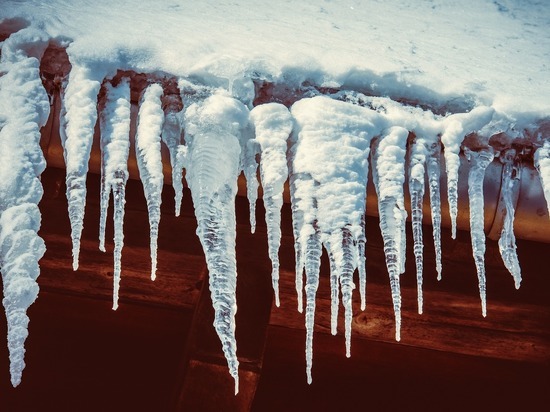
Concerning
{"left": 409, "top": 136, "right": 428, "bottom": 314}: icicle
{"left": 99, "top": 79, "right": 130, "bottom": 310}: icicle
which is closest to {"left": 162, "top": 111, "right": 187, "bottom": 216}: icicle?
{"left": 99, "top": 79, "right": 130, "bottom": 310}: icicle

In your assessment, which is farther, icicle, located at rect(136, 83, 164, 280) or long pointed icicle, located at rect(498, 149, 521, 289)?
long pointed icicle, located at rect(498, 149, 521, 289)

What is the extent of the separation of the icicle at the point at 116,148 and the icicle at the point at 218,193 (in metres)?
0.18

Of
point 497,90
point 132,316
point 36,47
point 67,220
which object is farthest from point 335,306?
point 132,316

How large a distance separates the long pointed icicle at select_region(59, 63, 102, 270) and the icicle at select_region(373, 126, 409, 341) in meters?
0.82

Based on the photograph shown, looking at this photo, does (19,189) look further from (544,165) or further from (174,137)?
(544,165)

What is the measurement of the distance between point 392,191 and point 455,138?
255 millimetres

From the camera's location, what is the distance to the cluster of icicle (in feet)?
4.53

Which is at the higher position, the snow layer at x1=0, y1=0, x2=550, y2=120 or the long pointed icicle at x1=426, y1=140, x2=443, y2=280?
the snow layer at x1=0, y1=0, x2=550, y2=120

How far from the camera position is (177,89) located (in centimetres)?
148

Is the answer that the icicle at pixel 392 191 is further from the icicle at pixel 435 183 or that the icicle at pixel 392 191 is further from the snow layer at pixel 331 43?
the snow layer at pixel 331 43

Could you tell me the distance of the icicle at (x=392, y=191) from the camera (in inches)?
57.1

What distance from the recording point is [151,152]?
1.42 meters

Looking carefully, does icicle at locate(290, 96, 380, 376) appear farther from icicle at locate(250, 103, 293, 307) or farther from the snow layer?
the snow layer

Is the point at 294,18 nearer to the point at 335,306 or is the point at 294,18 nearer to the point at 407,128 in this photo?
the point at 407,128
